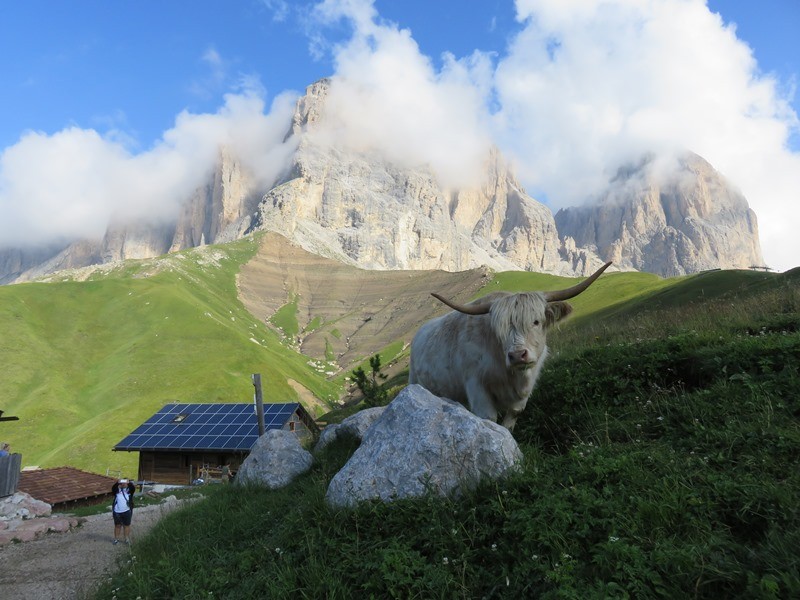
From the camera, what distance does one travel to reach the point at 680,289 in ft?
157

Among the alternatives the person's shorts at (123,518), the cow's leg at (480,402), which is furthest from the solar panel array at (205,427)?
the cow's leg at (480,402)

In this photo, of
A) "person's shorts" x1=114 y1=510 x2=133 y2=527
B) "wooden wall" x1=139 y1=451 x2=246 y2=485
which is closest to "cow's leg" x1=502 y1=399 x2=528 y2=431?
"person's shorts" x1=114 y1=510 x2=133 y2=527

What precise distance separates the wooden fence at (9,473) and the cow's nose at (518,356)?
2688cm

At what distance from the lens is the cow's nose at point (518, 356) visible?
6488 mm

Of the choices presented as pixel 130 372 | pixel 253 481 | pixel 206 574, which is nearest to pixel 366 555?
pixel 206 574

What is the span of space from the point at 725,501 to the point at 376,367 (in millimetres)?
16946

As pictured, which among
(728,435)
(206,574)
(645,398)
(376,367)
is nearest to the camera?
(728,435)

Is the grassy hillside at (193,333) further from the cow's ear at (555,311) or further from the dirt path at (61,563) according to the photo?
the dirt path at (61,563)

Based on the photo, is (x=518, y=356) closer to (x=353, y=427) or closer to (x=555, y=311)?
(x=555, y=311)

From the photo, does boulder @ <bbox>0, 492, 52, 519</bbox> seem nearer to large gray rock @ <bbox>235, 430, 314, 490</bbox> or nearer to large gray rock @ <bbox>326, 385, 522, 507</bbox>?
large gray rock @ <bbox>235, 430, 314, 490</bbox>

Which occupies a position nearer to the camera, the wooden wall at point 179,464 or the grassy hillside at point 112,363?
the wooden wall at point 179,464

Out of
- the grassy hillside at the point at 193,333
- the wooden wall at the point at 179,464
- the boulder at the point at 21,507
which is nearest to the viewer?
the boulder at the point at 21,507

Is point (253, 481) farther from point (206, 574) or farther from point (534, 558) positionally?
point (534, 558)

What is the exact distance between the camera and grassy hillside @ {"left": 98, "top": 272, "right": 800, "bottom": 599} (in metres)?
3.67
